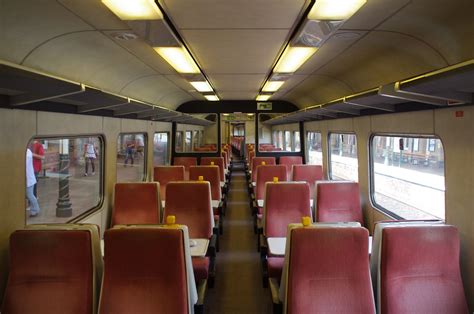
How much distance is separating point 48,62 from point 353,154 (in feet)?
15.1

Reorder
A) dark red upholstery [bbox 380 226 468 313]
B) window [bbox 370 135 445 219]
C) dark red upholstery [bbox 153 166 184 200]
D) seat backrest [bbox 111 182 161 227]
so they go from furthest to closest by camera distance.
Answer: dark red upholstery [bbox 153 166 184 200] → seat backrest [bbox 111 182 161 227] → window [bbox 370 135 445 219] → dark red upholstery [bbox 380 226 468 313]

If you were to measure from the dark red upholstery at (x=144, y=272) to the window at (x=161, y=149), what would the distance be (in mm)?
6287

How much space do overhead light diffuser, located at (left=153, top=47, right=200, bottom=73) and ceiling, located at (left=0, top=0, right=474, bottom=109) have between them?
0.35 feet

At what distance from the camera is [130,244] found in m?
2.24

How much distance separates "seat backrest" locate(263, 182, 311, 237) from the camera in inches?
168

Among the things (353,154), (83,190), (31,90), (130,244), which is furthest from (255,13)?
(83,190)

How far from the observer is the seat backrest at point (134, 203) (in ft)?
15.4

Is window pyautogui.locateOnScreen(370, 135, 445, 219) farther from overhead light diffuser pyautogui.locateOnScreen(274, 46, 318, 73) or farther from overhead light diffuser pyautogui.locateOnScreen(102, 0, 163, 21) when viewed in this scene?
overhead light diffuser pyautogui.locateOnScreen(102, 0, 163, 21)

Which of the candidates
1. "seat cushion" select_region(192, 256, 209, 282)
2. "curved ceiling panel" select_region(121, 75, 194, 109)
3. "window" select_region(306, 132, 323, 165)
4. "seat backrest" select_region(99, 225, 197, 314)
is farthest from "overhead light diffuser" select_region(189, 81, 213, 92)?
"seat backrest" select_region(99, 225, 197, 314)

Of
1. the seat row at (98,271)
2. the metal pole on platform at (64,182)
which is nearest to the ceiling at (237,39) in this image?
the metal pole on platform at (64,182)

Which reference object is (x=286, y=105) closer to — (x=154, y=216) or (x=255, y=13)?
(x=154, y=216)

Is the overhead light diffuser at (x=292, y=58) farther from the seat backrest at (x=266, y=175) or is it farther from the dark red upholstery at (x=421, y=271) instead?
the dark red upholstery at (x=421, y=271)

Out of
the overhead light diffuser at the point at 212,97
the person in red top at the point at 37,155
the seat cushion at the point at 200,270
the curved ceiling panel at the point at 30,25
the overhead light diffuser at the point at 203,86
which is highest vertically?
the overhead light diffuser at the point at 212,97

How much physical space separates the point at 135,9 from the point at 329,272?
2.21 meters
